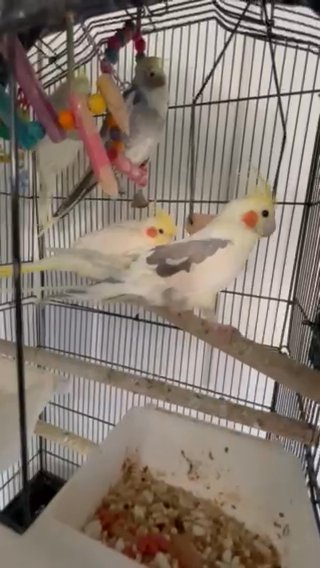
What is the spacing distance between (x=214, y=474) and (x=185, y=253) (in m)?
0.34

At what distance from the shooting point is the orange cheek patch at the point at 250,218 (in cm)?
55

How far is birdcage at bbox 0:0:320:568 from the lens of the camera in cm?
71

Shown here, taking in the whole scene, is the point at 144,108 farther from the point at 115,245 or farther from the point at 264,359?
the point at 264,359

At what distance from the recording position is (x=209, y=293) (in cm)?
58

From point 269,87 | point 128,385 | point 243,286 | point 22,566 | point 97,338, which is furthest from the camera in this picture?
point 97,338

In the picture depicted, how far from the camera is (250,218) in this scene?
55 cm

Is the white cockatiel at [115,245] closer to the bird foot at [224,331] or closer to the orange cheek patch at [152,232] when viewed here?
the orange cheek patch at [152,232]

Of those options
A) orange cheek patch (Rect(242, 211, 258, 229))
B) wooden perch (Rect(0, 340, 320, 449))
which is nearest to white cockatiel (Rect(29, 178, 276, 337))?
orange cheek patch (Rect(242, 211, 258, 229))

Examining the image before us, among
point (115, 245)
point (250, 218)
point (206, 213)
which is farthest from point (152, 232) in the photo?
point (206, 213)

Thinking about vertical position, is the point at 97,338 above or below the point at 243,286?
below

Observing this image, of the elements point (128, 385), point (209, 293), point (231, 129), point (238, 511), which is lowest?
point (238, 511)

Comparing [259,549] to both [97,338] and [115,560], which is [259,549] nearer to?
[115,560]

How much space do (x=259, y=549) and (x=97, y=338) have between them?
72 cm

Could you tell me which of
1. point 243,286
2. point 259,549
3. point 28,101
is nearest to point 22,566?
point 259,549
